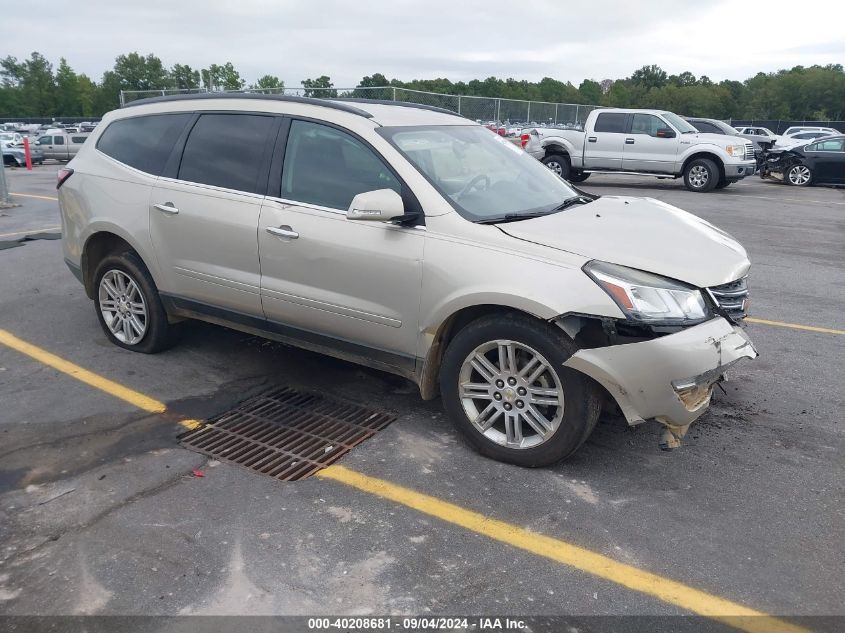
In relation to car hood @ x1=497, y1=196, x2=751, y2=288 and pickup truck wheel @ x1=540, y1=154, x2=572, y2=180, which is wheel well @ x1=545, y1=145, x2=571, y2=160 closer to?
pickup truck wheel @ x1=540, y1=154, x2=572, y2=180

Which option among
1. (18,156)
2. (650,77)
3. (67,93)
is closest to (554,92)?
(650,77)

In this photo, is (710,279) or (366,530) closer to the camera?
(366,530)

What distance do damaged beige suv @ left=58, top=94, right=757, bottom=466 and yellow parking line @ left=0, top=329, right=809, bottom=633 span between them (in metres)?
0.54

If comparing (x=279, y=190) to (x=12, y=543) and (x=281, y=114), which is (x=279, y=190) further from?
(x=12, y=543)

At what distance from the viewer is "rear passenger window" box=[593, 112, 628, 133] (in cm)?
1789

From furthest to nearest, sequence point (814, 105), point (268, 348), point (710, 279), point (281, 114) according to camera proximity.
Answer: point (814, 105) → point (268, 348) → point (281, 114) → point (710, 279)

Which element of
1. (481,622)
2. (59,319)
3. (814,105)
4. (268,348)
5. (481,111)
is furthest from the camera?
(814,105)

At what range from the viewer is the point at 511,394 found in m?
3.57

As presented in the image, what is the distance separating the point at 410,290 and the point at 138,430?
5.96 ft

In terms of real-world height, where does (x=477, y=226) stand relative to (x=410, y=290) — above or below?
above

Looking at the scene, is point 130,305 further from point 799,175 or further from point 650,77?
point 650,77

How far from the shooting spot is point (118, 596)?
2.68 meters

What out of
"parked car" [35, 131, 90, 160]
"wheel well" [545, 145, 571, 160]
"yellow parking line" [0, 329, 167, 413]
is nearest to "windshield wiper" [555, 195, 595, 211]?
"yellow parking line" [0, 329, 167, 413]

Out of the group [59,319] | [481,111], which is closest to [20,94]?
[481,111]
